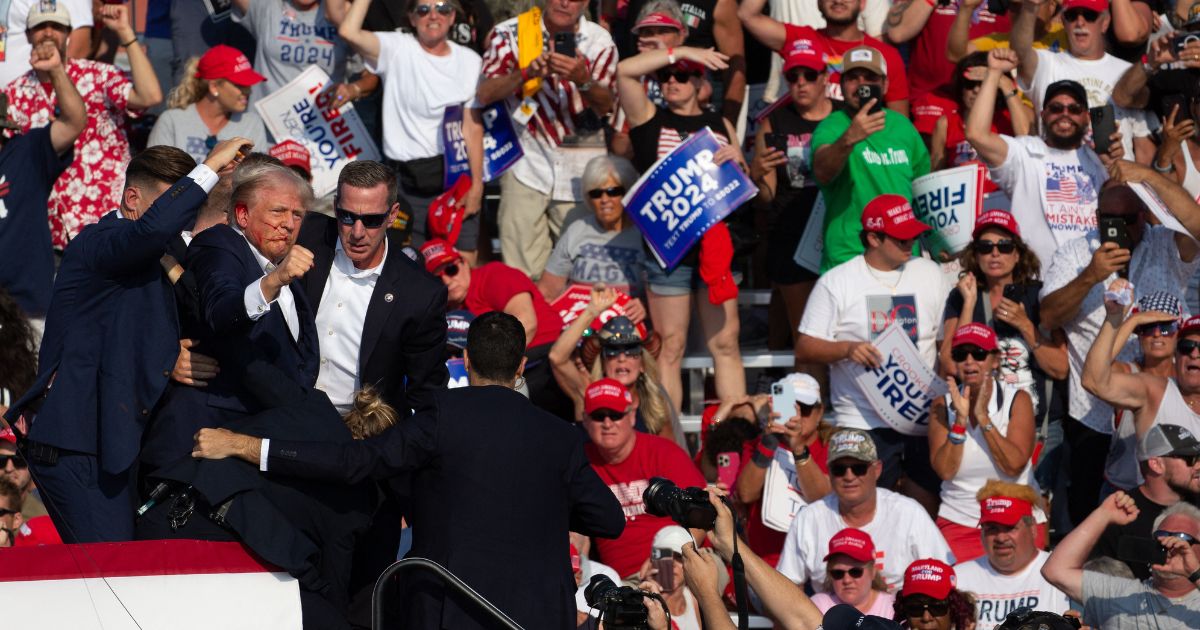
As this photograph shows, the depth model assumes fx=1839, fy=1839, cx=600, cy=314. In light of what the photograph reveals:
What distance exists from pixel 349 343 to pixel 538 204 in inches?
152

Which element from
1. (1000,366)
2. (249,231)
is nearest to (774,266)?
(1000,366)

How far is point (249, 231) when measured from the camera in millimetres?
6301

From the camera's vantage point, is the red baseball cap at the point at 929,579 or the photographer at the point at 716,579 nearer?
the photographer at the point at 716,579

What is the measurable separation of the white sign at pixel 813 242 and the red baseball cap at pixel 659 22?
1.25 m

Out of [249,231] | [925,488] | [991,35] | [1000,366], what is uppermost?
[249,231]

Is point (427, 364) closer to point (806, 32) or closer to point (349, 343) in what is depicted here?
point (349, 343)

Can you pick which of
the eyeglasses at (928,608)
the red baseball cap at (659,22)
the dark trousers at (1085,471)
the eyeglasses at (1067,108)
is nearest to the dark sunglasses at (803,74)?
the red baseball cap at (659,22)

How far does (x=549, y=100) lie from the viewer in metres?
10.7

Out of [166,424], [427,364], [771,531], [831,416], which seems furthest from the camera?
[831,416]

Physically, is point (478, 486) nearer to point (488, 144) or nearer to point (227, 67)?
point (488, 144)

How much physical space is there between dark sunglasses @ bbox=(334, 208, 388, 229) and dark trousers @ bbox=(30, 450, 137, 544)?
1229 millimetres

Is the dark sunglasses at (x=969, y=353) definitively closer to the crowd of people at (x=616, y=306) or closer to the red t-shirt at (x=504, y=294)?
the crowd of people at (x=616, y=306)

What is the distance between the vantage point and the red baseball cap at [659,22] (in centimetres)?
1026

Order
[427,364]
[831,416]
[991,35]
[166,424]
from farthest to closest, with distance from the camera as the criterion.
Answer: [991,35] < [831,416] < [427,364] < [166,424]
